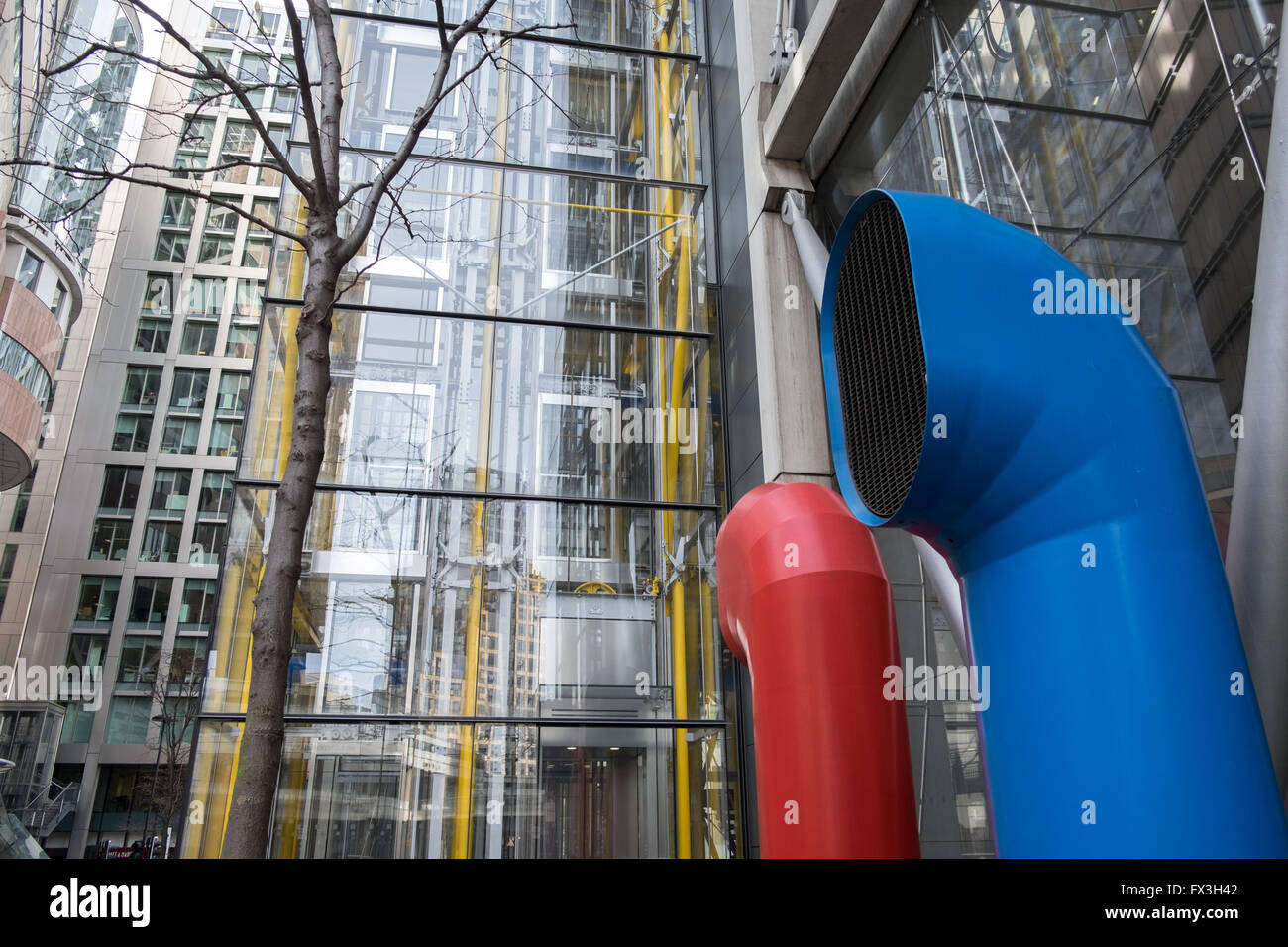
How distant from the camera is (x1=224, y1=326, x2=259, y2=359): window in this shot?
4878 cm

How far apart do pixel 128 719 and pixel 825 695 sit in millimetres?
43624

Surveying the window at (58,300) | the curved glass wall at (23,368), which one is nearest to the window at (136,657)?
the window at (58,300)

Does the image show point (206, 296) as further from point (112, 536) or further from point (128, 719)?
point (128, 719)

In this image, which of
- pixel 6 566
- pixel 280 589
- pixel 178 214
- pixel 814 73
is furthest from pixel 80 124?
pixel 178 214

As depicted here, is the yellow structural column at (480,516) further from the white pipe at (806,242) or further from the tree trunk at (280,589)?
the tree trunk at (280,589)

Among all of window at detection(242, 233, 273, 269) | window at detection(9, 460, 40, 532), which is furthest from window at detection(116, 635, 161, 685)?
window at detection(242, 233, 273, 269)

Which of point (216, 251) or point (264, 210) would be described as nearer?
point (264, 210)

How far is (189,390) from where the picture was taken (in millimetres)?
47719

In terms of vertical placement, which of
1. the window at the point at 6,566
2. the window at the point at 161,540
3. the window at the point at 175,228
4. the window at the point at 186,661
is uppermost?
the window at the point at 175,228

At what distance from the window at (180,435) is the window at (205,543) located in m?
4.27

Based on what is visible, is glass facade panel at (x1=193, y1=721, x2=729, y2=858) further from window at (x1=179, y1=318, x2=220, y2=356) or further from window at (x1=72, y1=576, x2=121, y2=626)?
window at (x1=179, y1=318, x2=220, y2=356)

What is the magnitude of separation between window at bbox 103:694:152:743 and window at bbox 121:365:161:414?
14.9 metres

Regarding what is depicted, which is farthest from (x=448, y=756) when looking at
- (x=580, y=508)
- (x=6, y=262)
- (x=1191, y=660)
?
(x=6, y=262)

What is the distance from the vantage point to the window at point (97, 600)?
1636 inches
